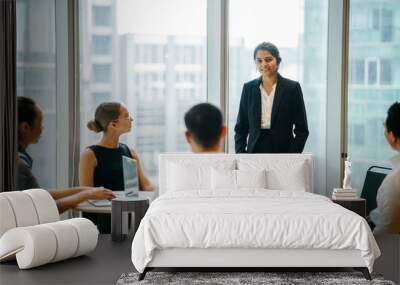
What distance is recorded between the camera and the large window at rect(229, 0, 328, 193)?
807cm

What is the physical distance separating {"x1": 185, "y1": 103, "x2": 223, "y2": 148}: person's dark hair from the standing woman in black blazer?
24 cm

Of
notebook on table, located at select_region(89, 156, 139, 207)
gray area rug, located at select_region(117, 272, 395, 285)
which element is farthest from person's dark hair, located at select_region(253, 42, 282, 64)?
gray area rug, located at select_region(117, 272, 395, 285)

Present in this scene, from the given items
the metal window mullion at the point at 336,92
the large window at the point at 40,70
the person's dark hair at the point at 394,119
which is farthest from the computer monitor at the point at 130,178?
the person's dark hair at the point at 394,119

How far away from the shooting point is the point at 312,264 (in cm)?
542

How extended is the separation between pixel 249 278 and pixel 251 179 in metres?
1.79

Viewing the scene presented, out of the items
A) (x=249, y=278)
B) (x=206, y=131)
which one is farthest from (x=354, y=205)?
(x=249, y=278)

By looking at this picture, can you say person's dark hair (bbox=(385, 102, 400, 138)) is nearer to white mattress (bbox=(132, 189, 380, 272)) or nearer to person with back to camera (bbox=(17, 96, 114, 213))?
white mattress (bbox=(132, 189, 380, 272))

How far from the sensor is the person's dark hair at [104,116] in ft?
26.4

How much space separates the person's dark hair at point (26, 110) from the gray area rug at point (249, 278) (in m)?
2.91

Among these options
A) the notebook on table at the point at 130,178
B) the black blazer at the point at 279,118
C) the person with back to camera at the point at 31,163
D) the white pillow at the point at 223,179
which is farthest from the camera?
the black blazer at the point at 279,118

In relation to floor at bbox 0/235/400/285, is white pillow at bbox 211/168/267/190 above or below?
above

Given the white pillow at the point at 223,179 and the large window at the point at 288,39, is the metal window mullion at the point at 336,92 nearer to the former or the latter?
the large window at the point at 288,39

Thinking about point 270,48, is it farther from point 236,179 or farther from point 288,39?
point 236,179

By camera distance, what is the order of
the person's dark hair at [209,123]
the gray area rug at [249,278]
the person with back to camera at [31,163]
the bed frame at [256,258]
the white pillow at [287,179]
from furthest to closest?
the person's dark hair at [209,123] < the person with back to camera at [31,163] < the white pillow at [287,179] < the bed frame at [256,258] < the gray area rug at [249,278]
